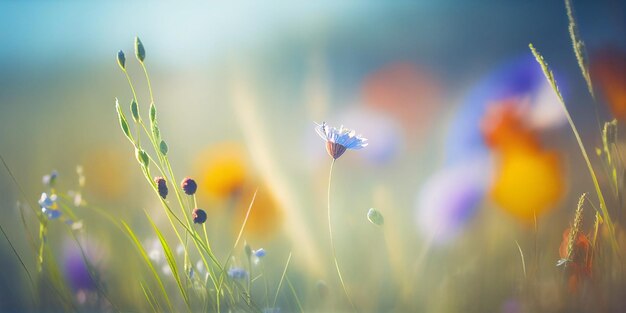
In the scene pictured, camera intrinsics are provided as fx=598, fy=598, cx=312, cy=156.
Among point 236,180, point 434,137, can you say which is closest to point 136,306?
point 236,180

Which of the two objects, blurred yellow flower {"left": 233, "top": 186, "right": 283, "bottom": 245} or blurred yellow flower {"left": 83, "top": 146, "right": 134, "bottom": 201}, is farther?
blurred yellow flower {"left": 83, "top": 146, "right": 134, "bottom": 201}

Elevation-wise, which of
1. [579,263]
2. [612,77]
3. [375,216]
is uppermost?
[612,77]

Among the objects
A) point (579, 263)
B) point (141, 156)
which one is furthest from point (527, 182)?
point (141, 156)

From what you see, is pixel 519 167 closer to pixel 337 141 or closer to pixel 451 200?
pixel 451 200

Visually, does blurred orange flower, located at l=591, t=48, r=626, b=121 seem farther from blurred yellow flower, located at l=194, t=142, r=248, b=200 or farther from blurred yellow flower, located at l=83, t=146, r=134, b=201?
blurred yellow flower, located at l=83, t=146, r=134, b=201

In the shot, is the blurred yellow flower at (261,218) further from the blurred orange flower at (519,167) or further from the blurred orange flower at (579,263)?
the blurred orange flower at (579,263)

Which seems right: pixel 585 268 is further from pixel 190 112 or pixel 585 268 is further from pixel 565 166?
pixel 190 112

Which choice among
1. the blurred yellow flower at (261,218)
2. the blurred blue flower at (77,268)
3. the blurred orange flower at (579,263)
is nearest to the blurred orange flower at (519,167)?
the blurred orange flower at (579,263)

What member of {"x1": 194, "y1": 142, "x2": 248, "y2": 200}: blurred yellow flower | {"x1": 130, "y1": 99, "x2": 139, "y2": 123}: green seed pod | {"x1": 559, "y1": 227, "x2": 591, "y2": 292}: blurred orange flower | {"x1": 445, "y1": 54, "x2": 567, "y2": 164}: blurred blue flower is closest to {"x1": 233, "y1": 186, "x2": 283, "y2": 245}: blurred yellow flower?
{"x1": 194, "y1": 142, "x2": 248, "y2": 200}: blurred yellow flower
